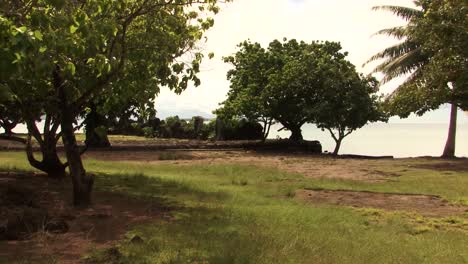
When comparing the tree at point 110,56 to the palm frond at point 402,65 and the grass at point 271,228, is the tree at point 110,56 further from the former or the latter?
the palm frond at point 402,65

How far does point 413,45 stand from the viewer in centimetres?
2678

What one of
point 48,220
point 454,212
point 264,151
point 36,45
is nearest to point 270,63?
point 264,151

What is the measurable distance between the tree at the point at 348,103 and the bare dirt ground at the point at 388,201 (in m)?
13.4

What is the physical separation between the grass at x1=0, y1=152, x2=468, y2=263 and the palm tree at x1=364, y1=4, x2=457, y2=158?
1405cm

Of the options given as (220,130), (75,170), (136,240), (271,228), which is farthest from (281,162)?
(136,240)

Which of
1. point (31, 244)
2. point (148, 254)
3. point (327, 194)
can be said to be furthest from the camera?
point (327, 194)

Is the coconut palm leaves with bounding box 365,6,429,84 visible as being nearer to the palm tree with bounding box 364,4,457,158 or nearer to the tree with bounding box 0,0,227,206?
the palm tree with bounding box 364,4,457,158

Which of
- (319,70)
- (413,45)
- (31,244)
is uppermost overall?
(413,45)

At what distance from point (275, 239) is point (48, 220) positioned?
341 centimetres

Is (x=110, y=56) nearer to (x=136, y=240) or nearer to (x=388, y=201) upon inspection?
(x=136, y=240)

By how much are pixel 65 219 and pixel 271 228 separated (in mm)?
3171

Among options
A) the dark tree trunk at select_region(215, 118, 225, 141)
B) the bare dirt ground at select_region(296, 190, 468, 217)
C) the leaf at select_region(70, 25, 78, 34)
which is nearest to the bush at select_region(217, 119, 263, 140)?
the dark tree trunk at select_region(215, 118, 225, 141)

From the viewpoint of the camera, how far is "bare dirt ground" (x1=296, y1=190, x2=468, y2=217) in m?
9.73

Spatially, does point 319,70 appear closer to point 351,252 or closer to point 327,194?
point 327,194
